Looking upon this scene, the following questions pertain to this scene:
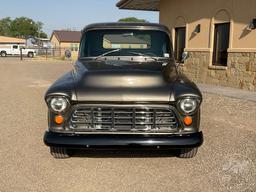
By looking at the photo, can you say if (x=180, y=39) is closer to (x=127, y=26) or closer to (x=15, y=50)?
(x=127, y=26)

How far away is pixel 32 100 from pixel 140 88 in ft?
21.0

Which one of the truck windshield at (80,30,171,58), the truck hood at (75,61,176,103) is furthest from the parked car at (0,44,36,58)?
the truck hood at (75,61,176,103)

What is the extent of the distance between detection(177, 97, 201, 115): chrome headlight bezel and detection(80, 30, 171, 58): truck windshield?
162 cm

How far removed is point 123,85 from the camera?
13.8 feet

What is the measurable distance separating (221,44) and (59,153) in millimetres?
10527

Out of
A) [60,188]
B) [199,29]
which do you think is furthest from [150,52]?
[199,29]

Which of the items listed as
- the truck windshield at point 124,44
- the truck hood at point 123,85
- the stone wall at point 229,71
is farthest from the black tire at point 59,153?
the stone wall at point 229,71

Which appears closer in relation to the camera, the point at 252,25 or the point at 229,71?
the point at 252,25

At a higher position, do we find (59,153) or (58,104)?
(58,104)

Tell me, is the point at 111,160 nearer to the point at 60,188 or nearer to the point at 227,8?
the point at 60,188

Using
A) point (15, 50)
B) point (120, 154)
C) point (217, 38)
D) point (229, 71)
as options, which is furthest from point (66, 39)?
point (120, 154)

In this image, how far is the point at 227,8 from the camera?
1283 cm

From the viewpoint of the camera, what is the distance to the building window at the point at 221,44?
43.3 ft

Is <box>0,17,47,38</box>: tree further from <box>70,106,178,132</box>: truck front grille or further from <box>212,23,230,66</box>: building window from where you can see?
<box>70,106,178,132</box>: truck front grille
